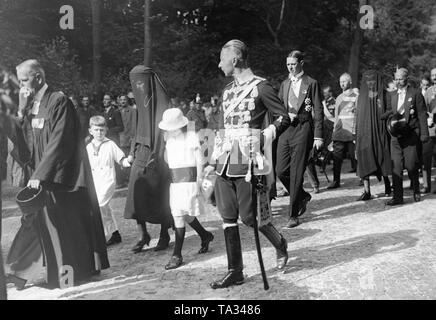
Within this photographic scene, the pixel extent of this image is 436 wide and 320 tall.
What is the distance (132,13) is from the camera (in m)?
29.5

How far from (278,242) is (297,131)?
2700 mm

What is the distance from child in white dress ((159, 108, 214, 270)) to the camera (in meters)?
6.36

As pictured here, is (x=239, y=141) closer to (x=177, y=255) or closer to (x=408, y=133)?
(x=177, y=255)

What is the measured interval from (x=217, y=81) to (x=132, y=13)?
5.62 m

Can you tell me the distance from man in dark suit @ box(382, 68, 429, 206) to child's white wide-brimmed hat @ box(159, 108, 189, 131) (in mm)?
4247

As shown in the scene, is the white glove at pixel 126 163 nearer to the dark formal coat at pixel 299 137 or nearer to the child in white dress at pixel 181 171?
the child in white dress at pixel 181 171

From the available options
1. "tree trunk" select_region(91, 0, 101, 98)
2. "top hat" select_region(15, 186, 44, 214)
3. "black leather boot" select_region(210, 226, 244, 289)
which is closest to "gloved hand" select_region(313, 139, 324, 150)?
"black leather boot" select_region(210, 226, 244, 289)

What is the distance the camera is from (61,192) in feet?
18.6

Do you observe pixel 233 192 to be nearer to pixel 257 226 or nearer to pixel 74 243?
pixel 257 226

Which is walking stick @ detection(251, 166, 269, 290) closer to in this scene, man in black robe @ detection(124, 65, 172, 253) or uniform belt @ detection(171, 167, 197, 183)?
uniform belt @ detection(171, 167, 197, 183)

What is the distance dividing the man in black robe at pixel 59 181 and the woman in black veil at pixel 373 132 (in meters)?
5.32

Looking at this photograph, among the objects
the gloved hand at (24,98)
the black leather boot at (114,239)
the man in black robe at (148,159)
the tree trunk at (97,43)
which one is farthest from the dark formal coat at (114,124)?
the tree trunk at (97,43)
